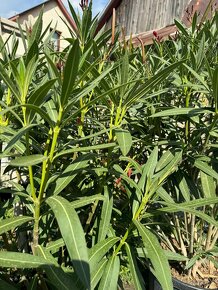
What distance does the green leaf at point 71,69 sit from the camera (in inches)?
31.9

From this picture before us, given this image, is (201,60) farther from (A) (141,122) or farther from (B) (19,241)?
(B) (19,241)

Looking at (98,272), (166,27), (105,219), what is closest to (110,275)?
(98,272)

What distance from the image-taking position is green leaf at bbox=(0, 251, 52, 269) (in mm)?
921

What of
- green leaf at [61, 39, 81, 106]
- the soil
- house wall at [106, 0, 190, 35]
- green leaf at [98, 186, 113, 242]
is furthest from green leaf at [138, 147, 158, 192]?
house wall at [106, 0, 190, 35]

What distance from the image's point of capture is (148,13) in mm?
10836

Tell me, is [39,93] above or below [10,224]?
above

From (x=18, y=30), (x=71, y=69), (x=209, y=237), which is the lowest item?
(x=209, y=237)

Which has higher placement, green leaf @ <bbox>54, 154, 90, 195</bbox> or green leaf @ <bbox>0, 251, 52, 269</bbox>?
green leaf @ <bbox>54, 154, 90, 195</bbox>

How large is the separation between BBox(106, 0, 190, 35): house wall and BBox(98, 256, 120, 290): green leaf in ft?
31.3

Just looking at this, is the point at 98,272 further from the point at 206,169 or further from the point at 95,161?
the point at 206,169

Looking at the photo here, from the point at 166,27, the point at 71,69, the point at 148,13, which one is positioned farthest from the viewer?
the point at 148,13

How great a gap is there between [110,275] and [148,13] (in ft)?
35.3

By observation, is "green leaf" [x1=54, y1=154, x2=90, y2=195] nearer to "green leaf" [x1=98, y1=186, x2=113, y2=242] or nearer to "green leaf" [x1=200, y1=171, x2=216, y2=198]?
"green leaf" [x1=98, y1=186, x2=113, y2=242]

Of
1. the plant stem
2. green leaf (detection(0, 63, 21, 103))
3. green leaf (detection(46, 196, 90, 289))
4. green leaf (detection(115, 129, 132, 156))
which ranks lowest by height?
the plant stem
